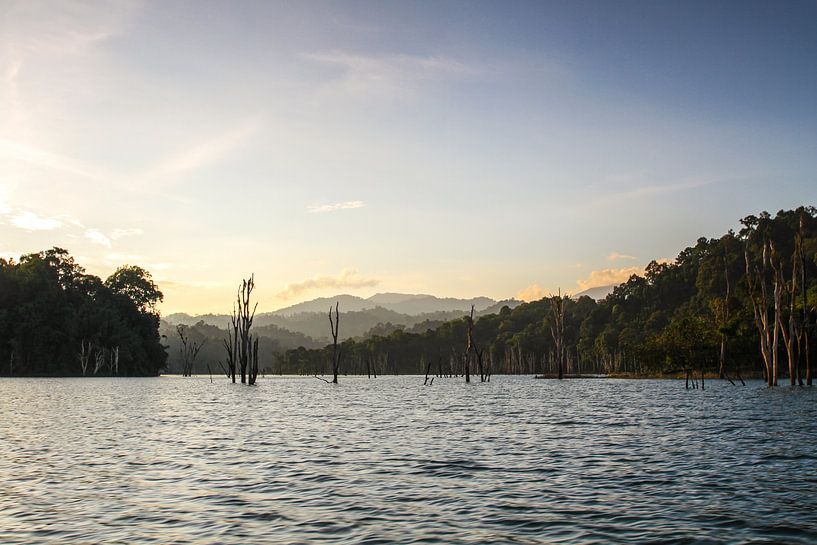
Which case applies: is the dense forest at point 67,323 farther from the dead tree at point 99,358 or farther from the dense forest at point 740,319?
the dense forest at point 740,319

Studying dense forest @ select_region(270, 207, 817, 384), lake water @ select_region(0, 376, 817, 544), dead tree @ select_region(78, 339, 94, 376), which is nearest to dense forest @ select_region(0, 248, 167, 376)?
dead tree @ select_region(78, 339, 94, 376)

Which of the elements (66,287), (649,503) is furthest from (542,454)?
(66,287)

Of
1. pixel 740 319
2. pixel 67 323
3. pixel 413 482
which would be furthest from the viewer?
pixel 67 323

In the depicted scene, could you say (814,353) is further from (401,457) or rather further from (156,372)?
(156,372)

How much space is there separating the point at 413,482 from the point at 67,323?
158 m

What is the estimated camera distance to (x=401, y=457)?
2433 cm

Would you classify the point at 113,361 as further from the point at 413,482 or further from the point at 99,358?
the point at 413,482

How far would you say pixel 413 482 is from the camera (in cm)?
1927

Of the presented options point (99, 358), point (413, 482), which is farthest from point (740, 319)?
point (99, 358)

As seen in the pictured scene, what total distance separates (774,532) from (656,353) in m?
113

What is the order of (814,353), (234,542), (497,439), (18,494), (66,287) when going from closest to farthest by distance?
(234,542) < (18,494) < (497,439) < (814,353) < (66,287)

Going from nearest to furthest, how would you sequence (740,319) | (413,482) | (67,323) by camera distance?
(413,482)
(740,319)
(67,323)

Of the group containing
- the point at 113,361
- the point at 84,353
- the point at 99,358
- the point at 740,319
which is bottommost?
the point at 113,361

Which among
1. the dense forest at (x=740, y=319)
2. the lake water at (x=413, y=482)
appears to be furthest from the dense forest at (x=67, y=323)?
the lake water at (x=413, y=482)
